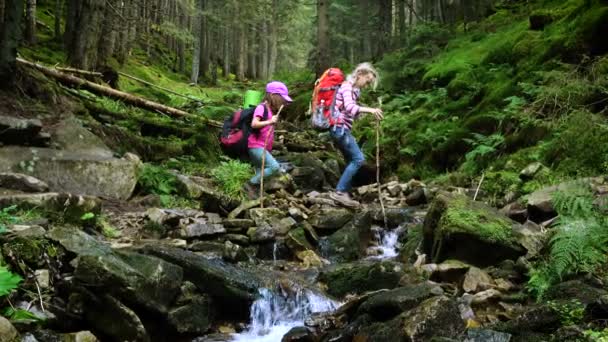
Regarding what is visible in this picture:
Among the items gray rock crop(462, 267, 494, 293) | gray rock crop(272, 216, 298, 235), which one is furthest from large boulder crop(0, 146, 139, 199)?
gray rock crop(462, 267, 494, 293)

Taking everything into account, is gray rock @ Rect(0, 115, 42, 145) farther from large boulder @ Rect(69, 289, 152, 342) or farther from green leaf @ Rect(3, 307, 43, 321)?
green leaf @ Rect(3, 307, 43, 321)

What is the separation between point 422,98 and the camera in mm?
14734

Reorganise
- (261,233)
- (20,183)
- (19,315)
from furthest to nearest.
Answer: (261,233) < (20,183) < (19,315)

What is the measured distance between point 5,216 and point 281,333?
9.77ft

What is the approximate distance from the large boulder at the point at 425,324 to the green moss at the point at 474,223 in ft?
5.53

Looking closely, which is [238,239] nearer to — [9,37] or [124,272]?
[124,272]

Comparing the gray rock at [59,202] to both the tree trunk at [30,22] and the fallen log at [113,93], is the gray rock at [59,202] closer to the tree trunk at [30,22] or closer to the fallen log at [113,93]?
the fallen log at [113,93]

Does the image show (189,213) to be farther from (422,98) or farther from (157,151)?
(422,98)

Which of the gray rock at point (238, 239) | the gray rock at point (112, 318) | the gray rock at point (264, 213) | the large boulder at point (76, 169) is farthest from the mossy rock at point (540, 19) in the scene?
the gray rock at point (112, 318)

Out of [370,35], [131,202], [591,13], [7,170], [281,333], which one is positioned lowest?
[281,333]

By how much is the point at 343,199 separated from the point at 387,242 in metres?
1.66

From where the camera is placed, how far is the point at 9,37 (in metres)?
8.17

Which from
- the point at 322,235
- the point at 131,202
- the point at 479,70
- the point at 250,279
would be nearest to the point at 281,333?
the point at 250,279

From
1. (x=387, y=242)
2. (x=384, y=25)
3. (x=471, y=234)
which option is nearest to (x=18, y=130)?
(x=387, y=242)
